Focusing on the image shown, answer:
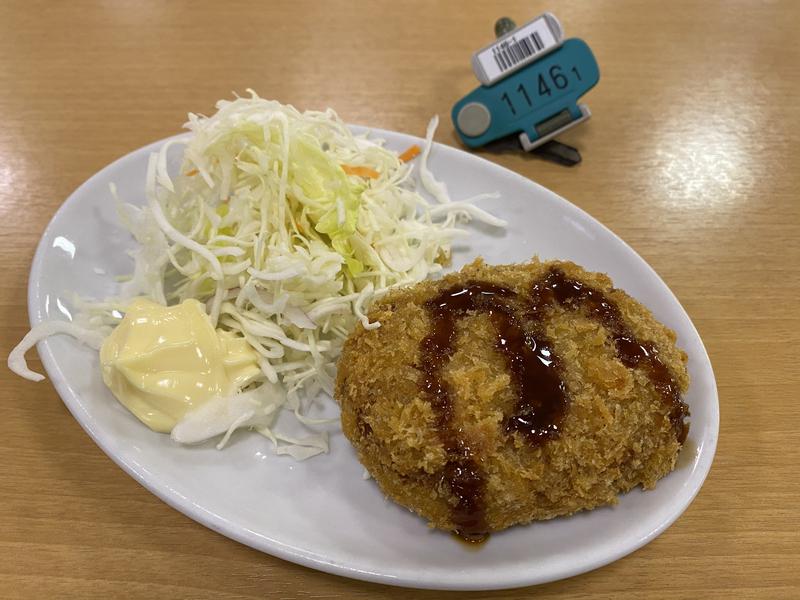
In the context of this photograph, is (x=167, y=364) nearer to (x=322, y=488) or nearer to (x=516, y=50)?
(x=322, y=488)

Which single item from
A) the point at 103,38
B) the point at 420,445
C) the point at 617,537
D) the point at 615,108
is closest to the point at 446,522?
the point at 420,445

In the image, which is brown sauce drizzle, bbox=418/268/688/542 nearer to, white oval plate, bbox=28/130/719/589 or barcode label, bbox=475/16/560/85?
white oval plate, bbox=28/130/719/589

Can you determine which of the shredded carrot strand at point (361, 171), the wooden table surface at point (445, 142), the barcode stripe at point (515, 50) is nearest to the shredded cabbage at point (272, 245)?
the shredded carrot strand at point (361, 171)

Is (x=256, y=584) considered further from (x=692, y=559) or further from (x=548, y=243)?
(x=548, y=243)

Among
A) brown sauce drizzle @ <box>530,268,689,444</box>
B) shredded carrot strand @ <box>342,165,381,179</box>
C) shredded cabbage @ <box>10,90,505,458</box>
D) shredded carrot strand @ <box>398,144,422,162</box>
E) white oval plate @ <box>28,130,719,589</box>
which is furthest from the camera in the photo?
shredded carrot strand @ <box>398,144,422,162</box>

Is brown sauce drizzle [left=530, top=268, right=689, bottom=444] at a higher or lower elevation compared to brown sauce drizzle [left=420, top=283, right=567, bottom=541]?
lower

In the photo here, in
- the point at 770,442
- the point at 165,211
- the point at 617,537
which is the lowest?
the point at 770,442

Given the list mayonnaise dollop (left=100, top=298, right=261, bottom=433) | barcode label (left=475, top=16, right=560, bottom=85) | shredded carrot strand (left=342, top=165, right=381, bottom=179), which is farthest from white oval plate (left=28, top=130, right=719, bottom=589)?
barcode label (left=475, top=16, right=560, bottom=85)

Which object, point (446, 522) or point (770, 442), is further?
point (770, 442)
